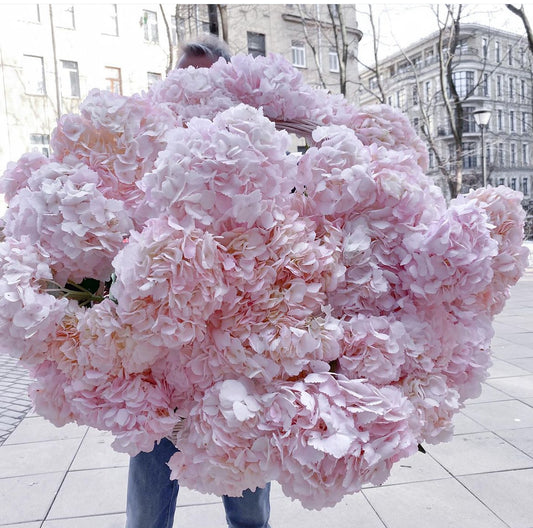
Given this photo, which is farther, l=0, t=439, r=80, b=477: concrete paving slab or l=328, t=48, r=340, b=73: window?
l=328, t=48, r=340, b=73: window

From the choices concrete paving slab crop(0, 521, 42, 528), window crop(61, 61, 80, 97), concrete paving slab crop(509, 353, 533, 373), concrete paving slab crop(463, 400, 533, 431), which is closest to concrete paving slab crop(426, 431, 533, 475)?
concrete paving slab crop(463, 400, 533, 431)

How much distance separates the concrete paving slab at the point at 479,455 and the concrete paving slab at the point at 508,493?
0.27ft

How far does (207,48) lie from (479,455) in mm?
2798

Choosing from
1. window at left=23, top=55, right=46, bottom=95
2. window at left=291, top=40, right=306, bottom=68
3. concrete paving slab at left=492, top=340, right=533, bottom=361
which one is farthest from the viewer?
window at left=291, top=40, right=306, bottom=68

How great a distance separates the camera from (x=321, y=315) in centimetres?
95

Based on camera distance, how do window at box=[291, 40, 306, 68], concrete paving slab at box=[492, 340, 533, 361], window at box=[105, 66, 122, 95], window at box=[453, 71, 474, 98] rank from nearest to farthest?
concrete paving slab at box=[492, 340, 533, 361], window at box=[105, 66, 122, 95], window at box=[291, 40, 306, 68], window at box=[453, 71, 474, 98]

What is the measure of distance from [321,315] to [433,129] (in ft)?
182

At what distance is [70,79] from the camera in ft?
68.0

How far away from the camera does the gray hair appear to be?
184cm

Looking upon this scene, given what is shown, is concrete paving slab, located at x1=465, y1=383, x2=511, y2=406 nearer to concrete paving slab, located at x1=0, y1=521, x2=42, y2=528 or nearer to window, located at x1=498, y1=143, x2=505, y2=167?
concrete paving slab, located at x1=0, y1=521, x2=42, y2=528

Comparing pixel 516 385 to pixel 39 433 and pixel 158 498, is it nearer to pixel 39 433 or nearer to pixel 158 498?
pixel 39 433

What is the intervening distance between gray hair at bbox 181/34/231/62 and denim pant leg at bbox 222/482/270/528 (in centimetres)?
138

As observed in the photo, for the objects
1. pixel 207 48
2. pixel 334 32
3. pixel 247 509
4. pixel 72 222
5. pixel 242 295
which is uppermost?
pixel 334 32

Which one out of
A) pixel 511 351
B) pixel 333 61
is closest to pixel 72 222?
pixel 511 351
